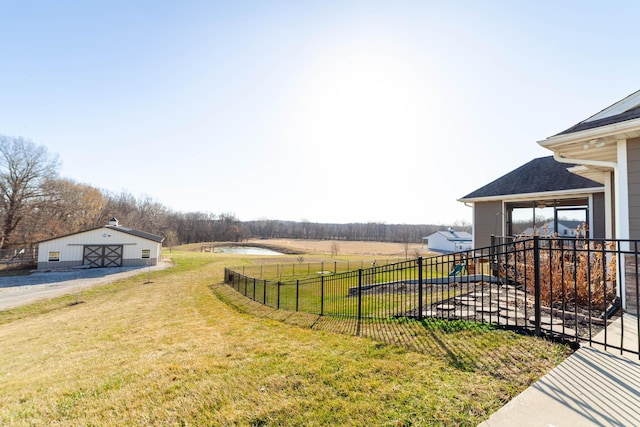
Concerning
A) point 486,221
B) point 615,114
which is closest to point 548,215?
point 486,221

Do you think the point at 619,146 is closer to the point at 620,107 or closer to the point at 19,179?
the point at 620,107

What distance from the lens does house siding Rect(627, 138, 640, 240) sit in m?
4.33

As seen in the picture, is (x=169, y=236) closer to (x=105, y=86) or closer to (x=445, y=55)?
(x=105, y=86)

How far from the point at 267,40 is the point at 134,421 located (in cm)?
1027

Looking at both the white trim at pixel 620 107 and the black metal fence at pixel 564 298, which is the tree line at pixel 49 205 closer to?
the black metal fence at pixel 564 298

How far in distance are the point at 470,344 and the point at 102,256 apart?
28.7 m

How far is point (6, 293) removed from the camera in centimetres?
1457

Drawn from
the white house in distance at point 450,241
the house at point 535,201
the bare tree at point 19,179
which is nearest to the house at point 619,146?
the house at point 535,201

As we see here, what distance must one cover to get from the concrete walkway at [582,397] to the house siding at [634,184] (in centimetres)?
269

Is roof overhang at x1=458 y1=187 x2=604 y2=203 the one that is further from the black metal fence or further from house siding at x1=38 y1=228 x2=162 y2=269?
house siding at x1=38 y1=228 x2=162 y2=269

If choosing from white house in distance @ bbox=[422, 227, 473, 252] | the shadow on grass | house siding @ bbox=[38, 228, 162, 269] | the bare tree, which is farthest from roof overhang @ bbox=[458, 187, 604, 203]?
the bare tree

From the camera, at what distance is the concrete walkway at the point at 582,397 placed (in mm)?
1900

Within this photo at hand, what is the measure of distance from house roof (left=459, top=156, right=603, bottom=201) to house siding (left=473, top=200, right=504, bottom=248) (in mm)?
601

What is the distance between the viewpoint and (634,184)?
14.4ft
